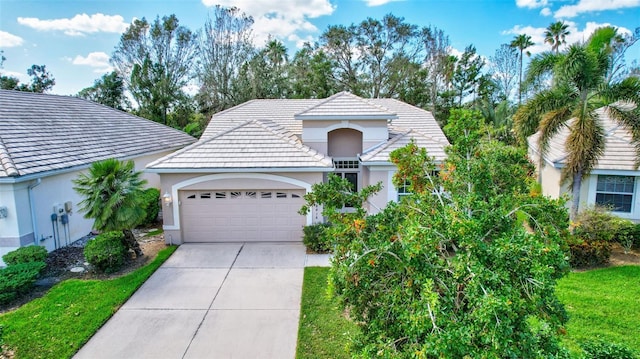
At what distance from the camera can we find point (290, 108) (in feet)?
63.5

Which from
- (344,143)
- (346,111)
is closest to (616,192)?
(344,143)

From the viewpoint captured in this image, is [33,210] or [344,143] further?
[344,143]

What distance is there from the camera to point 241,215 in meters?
12.1

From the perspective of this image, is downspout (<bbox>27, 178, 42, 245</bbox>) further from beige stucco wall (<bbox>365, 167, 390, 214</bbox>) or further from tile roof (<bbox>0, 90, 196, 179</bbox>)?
beige stucco wall (<bbox>365, 167, 390, 214</bbox>)

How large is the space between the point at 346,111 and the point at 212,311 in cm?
903

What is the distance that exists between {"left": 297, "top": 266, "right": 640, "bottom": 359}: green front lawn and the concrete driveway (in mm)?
293

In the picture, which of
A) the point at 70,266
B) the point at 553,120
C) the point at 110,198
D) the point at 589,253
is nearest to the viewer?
the point at 110,198

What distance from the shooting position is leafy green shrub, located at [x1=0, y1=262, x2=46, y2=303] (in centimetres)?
798

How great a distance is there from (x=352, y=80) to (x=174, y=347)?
29.9 meters

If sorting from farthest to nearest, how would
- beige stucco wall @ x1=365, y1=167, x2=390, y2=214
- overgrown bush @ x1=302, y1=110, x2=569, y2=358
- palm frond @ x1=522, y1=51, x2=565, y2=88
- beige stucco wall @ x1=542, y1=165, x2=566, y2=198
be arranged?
beige stucco wall @ x1=542, y1=165, x2=566, y2=198 < beige stucco wall @ x1=365, y1=167, x2=390, y2=214 < palm frond @ x1=522, y1=51, x2=565, y2=88 < overgrown bush @ x1=302, y1=110, x2=569, y2=358

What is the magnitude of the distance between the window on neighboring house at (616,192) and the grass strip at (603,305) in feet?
11.7

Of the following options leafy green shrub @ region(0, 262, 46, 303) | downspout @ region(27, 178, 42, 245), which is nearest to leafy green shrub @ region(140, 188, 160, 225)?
downspout @ region(27, 178, 42, 245)

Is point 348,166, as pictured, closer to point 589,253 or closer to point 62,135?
point 589,253

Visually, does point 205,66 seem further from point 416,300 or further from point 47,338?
point 416,300
